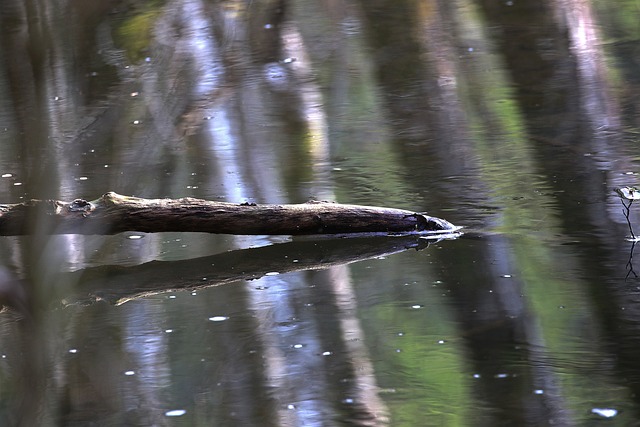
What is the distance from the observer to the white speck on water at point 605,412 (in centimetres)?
300

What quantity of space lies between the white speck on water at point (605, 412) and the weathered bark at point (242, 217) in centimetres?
205

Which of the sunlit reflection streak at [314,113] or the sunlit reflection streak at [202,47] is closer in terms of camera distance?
the sunlit reflection streak at [314,113]

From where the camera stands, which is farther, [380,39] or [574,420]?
[380,39]

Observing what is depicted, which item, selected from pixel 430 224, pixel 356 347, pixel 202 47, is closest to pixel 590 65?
pixel 202 47

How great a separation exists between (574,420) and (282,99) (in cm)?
558

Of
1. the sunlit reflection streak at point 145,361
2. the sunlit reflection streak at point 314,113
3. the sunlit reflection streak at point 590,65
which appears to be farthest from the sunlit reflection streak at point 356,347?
the sunlit reflection streak at point 590,65

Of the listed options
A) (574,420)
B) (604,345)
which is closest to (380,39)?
(604,345)

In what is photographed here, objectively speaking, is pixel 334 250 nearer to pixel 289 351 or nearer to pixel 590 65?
pixel 289 351

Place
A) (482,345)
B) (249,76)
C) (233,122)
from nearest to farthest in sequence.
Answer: (482,345) → (233,122) → (249,76)

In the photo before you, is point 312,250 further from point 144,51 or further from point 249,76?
point 144,51

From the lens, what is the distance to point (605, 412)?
9.91 ft

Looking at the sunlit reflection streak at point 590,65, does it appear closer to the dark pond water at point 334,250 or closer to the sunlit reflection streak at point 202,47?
the dark pond water at point 334,250

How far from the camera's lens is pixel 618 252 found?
455 cm

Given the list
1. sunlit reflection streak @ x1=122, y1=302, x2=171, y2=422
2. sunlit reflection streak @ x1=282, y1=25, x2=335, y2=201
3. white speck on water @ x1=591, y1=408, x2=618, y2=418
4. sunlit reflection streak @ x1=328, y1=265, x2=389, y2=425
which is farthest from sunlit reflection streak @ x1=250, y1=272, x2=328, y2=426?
sunlit reflection streak @ x1=282, y1=25, x2=335, y2=201
